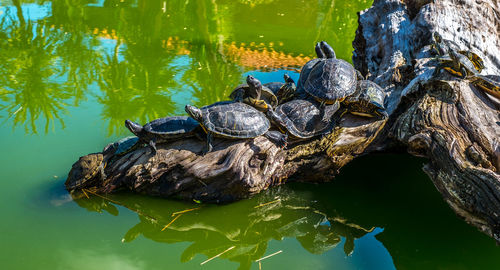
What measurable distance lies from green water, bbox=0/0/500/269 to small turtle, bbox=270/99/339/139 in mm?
662

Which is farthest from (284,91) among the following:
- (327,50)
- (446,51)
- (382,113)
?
(446,51)

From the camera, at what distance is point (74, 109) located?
5883 mm

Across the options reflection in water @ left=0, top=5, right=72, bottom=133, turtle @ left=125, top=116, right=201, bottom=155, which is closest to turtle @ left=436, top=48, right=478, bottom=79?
turtle @ left=125, top=116, right=201, bottom=155

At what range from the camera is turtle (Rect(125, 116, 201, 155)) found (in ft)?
13.2

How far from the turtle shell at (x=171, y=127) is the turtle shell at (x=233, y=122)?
7.2 inches

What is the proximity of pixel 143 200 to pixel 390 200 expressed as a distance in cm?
269

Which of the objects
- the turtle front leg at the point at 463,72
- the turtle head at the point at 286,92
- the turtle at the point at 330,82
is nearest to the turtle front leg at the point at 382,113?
the turtle at the point at 330,82

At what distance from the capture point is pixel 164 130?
4031mm

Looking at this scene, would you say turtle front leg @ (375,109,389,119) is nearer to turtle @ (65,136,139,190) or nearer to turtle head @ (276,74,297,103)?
turtle head @ (276,74,297,103)

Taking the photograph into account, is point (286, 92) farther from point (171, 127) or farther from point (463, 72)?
point (463, 72)

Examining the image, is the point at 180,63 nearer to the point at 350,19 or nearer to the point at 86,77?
the point at 86,77

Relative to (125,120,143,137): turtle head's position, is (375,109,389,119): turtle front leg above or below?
above

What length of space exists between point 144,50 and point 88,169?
183 inches

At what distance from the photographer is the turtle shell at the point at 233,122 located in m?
4.00
